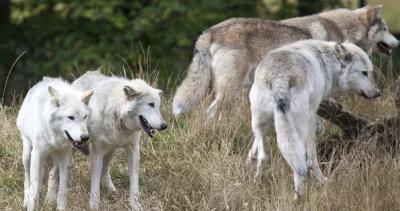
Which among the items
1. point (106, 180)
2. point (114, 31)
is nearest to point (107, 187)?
point (106, 180)

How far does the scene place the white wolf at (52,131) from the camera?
24.3 ft

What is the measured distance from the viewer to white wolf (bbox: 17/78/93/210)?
7.39 m

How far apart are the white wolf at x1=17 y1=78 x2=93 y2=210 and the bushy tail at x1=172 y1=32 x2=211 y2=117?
208 cm

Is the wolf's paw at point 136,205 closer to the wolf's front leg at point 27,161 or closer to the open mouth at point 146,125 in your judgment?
the open mouth at point 146,125

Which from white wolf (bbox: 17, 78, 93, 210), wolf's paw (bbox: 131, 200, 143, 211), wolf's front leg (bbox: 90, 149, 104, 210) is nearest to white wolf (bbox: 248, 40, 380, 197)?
wolf's paw (bbox: 131, 200, 143, 211)

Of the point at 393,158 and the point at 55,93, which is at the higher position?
the point at 55,93

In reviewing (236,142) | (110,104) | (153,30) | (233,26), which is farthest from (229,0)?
(110,104)

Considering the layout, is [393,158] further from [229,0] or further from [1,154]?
[229,0]

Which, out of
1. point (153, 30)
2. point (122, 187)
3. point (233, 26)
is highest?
point (233, 26)

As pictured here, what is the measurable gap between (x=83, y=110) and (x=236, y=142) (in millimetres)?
2270

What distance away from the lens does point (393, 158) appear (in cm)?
862

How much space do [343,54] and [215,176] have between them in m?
1.93

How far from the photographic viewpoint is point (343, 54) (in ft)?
29.3

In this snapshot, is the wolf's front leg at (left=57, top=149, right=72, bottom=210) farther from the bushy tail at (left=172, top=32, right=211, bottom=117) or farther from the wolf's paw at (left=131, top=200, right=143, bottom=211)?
the bushy tail at (left=172, top=32, right=211, bottom=117)
